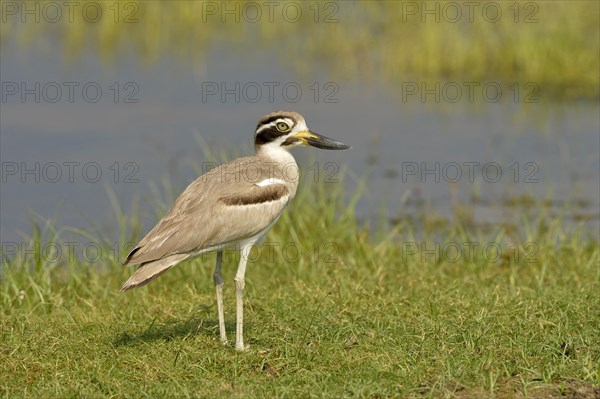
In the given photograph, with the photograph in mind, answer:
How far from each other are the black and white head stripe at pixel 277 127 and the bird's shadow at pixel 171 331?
1469mm

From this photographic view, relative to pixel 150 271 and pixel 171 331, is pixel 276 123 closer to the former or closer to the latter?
pixel 150 271

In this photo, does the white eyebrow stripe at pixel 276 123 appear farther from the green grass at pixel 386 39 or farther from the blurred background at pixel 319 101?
the green grass at pixel 386 39

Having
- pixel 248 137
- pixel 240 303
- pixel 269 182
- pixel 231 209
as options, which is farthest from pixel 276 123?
pixel 248 137

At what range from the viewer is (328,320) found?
325 inches

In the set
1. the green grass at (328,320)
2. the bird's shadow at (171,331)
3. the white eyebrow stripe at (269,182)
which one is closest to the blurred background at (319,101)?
the green grass at (328,320)

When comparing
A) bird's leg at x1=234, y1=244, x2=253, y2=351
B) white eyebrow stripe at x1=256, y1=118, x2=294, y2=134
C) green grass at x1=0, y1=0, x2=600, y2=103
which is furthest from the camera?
green grass at x1=0, y1=0, x2=600, y2=103

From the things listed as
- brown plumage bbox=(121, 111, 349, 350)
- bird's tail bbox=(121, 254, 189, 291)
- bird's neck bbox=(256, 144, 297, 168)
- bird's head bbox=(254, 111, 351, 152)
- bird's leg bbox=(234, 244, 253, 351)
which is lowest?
bird's leg bbox=(234, 244, 253, 351)

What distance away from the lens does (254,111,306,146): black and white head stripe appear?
831 cm

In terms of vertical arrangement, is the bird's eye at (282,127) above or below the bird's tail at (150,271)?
above

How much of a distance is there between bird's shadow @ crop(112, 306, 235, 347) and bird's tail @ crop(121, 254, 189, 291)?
2.35 feet

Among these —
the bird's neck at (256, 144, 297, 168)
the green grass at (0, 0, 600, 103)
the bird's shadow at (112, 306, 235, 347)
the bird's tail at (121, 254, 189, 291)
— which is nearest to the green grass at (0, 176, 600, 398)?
the bird's shadow at (112, 306, 235, 347)

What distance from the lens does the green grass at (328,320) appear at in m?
6.82

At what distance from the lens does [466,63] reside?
17547 mm

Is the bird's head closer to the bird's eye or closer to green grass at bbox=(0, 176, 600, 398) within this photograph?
the bird's eye
